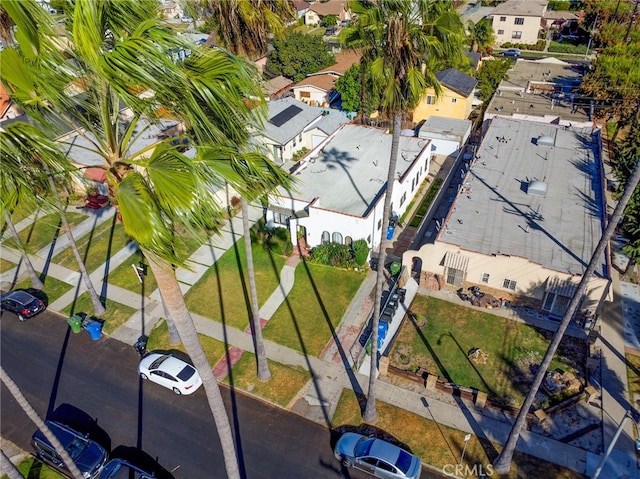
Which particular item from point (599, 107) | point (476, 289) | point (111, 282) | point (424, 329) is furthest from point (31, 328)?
point (599, 107)

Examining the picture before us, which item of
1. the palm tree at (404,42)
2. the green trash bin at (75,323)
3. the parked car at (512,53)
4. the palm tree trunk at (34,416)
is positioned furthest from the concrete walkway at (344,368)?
the parked car at (512,53)

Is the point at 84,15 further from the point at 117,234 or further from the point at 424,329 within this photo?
the point at 117,234

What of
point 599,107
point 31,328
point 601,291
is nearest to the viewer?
point 601,291

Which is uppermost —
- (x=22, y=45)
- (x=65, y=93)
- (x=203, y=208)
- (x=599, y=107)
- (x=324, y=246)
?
(x=22, y=45)

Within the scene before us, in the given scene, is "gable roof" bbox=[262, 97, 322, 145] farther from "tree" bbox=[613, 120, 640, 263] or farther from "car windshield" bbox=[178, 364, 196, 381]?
"tree" bbox=[613, 120, 640, 263]

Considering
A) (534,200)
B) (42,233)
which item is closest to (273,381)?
(534,200)

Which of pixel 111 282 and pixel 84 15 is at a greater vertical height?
pixel 84 15
